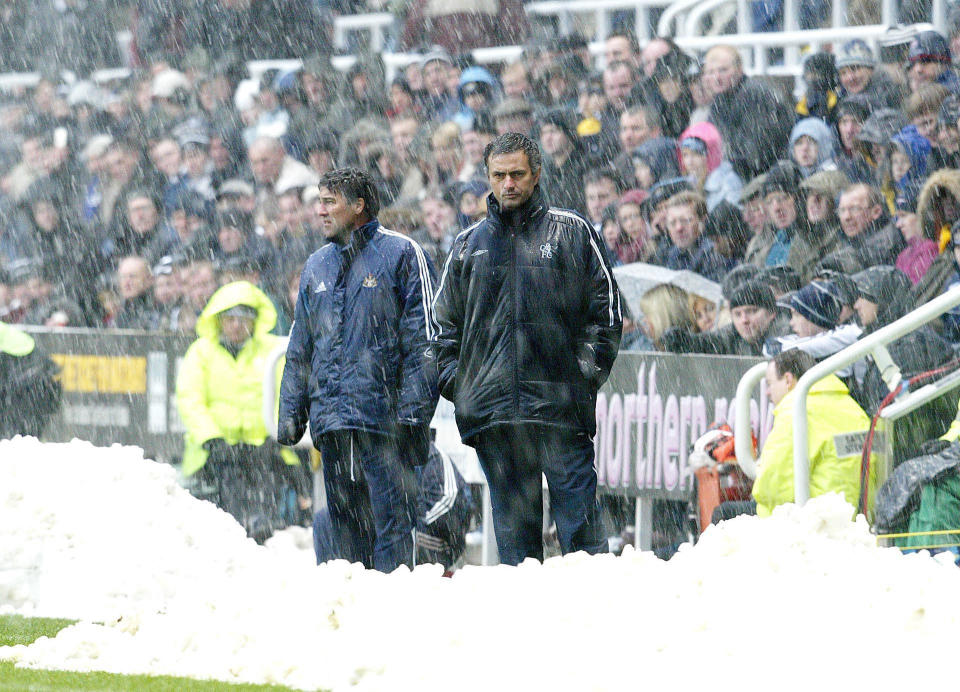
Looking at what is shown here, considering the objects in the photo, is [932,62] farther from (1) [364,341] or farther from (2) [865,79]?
(1) [364,341]

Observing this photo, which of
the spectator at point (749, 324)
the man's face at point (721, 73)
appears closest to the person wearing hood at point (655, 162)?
the man's face at point (721, 73)

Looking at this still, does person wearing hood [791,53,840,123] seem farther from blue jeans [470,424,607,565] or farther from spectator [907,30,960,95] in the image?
blue jeans [470,424,607,565]

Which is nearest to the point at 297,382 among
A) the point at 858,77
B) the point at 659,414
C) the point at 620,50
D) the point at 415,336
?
the point at 415,336

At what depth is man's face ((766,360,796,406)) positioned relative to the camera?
8297mm

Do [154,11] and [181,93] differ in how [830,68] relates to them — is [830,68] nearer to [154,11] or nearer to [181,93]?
[181,93]

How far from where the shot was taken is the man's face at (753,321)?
30.6 feet

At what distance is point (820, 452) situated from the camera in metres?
7.81

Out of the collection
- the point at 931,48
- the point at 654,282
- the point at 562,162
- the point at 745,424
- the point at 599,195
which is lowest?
the point at 745,424

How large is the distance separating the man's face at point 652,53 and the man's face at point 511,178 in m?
5.15

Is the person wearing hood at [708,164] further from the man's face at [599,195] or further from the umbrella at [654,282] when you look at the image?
the umbrella at [654,282]

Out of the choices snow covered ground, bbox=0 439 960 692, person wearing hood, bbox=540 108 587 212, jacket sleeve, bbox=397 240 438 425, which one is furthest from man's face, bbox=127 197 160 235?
snow covered ground, bbox=0 439 960 692

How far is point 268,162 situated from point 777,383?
7403 millimetres

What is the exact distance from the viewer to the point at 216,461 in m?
11.0

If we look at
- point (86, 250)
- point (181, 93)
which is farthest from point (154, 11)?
point (86, 250)
